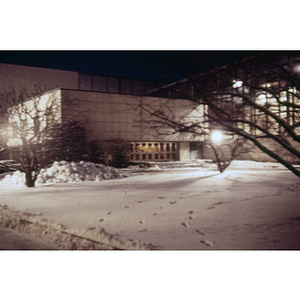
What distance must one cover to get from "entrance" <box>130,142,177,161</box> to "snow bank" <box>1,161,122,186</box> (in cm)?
513

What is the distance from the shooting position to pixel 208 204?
220 inches

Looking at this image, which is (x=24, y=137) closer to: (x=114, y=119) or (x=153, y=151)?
(x=114, y=119)

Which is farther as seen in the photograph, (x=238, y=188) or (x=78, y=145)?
(x=78, y=145)

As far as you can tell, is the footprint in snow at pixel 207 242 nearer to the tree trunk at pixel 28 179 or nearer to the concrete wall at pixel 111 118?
the tree trunk at pixel 28 179

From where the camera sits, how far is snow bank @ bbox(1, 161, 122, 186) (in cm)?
946

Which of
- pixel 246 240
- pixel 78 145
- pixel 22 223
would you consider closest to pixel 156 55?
pixel 246 240

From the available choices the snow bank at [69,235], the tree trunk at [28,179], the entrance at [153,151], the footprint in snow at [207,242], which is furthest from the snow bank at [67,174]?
the footprint in snow at [207,242]

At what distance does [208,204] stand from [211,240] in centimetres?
172

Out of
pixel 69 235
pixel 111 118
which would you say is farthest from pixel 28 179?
pixel 111 118

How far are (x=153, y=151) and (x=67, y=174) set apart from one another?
7543 millimetres

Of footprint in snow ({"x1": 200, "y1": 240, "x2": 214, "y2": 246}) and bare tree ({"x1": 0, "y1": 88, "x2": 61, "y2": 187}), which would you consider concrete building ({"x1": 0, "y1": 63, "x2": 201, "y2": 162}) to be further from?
footprint in snow ({"x1": 200, "y1": 240, "x2": 214, "y2": 246})

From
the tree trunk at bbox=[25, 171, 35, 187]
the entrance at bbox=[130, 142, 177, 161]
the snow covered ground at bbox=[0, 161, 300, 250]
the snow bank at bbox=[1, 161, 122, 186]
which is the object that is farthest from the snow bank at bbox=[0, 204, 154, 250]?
the entrance at bbox=[130, 142, 177, 161]
